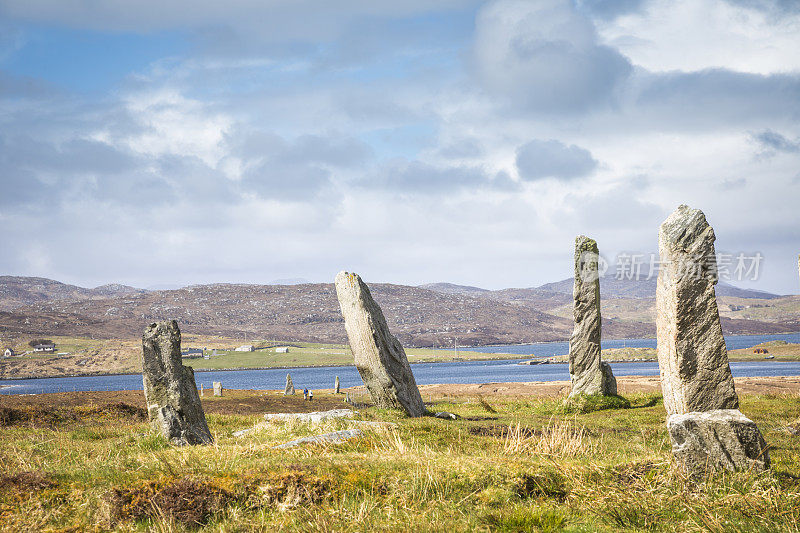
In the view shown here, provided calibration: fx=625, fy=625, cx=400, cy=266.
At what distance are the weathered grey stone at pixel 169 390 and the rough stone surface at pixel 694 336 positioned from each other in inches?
401

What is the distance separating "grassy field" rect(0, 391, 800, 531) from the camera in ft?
24.2

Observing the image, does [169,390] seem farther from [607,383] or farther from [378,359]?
[607,383]

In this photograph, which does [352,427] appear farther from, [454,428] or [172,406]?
[172,406]

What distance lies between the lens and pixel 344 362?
193 m

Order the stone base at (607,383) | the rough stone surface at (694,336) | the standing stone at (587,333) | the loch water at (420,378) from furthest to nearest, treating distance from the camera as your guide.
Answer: the loch water at (420,378) → the standing stone at (587,333) → the stone base at (607,383) → the rough stone surface at (694,336)

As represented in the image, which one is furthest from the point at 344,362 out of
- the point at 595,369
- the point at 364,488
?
the point at 364,488

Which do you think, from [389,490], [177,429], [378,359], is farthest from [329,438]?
[378,359]

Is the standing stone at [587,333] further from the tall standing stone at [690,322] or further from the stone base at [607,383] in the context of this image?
the tall standing stone at [690,322]

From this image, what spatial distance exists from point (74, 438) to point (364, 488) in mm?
9544

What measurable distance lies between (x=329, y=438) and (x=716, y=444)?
21.3 ft

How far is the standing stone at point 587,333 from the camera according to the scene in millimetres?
23250

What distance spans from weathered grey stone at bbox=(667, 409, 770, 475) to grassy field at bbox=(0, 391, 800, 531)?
0.76 ft

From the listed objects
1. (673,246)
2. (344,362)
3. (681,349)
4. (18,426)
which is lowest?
(344,362)

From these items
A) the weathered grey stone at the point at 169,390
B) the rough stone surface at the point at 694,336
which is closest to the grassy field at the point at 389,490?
the rough stone surface at the point at 694,336
